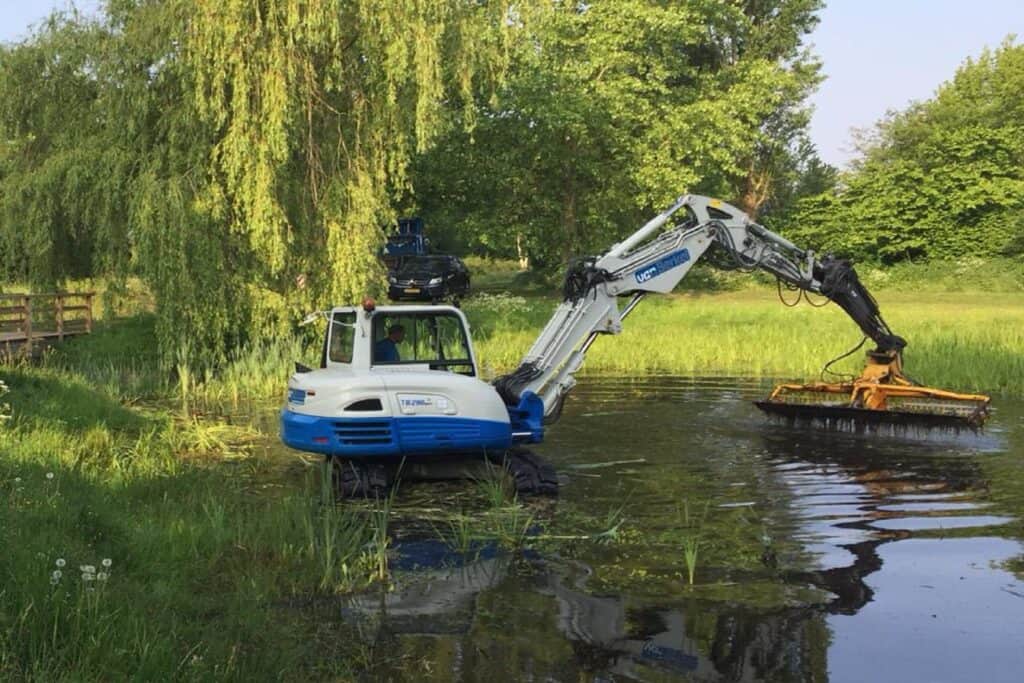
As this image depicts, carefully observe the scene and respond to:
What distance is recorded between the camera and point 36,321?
891 inches

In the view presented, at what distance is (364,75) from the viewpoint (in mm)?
20016

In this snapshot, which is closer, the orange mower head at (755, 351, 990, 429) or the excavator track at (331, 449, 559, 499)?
the excavator track at (331, 449, 559, 499)

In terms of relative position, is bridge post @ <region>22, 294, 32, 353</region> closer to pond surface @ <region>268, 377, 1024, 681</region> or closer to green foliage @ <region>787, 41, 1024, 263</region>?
pond surface @ <region>268, 377, 1024, 681</region>

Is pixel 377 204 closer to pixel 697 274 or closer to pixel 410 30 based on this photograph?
pixel 410 30

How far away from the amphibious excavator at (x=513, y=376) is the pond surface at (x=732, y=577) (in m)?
0.65

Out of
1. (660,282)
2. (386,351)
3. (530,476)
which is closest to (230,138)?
(386,351)

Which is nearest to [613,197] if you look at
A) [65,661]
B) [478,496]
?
[478,496]

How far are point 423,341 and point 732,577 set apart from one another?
4.63 metres

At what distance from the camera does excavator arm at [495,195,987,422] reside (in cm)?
1152

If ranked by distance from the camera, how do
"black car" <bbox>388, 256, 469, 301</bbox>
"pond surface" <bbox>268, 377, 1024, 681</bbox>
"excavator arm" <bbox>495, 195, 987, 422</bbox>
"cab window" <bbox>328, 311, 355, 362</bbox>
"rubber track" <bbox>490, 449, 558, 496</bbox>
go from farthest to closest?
"black car" <bbox>388, 256, 469, 301</bbox>, "excavator arm" <bbox>495, 195, 987, 422</bbox>, "cab window" <bbox>328, 311, 355, 362</bbox>, "rubber track" <bbox>490, 449, 558, 496</bbox>, "pond surface" <bbox>268, 377, 1024, 681</bbox>

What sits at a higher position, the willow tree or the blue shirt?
the willow tree

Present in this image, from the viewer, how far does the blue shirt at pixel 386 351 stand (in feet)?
34.2

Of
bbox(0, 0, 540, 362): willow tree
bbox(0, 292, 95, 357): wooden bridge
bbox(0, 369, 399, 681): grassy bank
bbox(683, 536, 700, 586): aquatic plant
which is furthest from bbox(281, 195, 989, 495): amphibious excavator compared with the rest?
bbox(0, 292, 95, 357): wooden bridge

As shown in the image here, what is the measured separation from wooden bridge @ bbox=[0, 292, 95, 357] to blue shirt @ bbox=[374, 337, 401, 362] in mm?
11874
